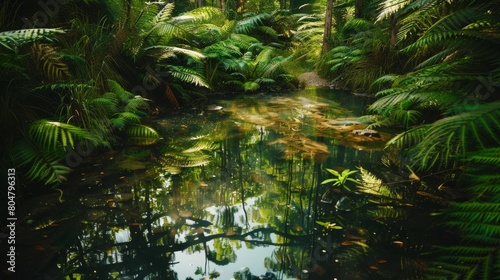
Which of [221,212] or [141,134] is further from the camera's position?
[141,134]

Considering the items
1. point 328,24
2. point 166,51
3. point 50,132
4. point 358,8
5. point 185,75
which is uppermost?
point 358,8

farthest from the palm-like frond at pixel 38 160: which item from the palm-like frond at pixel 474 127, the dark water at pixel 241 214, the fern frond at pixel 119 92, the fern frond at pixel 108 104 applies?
the palm-like frond at pixel 474 127

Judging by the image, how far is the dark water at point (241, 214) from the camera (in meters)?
2.07

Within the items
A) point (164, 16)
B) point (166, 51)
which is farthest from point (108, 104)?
point (164, 16)

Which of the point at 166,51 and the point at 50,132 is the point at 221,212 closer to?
the point at 50,132

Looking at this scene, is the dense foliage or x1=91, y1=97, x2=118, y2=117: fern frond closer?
the dense foliage

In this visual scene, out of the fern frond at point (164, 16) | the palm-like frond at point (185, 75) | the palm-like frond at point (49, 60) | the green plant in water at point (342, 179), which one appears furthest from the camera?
the fern frond at point (164, 16)

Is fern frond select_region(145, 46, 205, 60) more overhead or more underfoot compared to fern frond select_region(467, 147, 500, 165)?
more overhead

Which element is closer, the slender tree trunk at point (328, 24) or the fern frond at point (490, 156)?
the fern frond at point (490, 156)

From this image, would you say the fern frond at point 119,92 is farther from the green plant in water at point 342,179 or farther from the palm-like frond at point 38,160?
the green plant in water at point 342,179

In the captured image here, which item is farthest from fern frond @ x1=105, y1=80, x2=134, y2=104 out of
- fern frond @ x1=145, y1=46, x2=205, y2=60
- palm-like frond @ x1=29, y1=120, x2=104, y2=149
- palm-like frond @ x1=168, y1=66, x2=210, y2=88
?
palm-like frond @ x1=29, y1=120, x2=104, y2=149

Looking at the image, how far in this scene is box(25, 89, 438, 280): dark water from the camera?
2.07 meters

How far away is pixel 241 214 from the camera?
8.82 ft

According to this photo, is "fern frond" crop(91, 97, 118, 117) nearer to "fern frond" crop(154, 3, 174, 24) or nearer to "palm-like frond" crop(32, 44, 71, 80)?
"palm-like frond" crop(32, 44, 71, 80)
